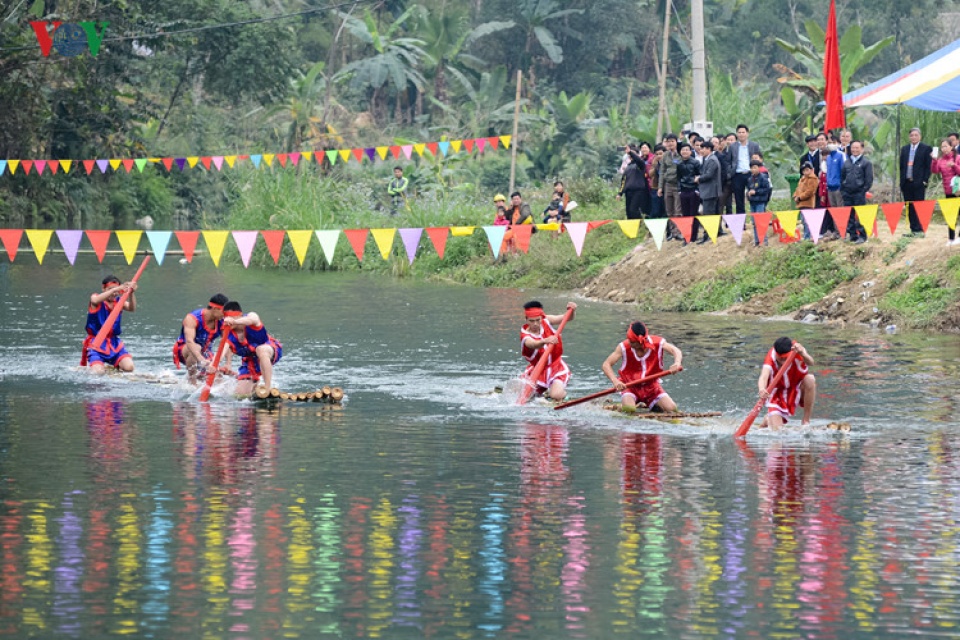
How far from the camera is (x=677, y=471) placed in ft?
50.2

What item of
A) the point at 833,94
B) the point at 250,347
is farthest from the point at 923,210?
the point at 250,347

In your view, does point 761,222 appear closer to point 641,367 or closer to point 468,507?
point 641,367

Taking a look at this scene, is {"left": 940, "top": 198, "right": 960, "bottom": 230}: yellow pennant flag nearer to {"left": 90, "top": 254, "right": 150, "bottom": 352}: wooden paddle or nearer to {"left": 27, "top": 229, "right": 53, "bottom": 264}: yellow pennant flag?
{"left": 90, "top": 254, "right": 150, "bottom": 352}: wooden paddle

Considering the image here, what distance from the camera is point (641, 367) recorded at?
19109mm

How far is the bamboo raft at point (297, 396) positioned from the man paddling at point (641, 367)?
134 inches

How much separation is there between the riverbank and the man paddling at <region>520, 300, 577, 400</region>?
8935 millimetres

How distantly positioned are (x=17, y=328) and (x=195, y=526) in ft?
57.4

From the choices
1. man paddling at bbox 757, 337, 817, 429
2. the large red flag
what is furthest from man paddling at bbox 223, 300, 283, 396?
the large red flag

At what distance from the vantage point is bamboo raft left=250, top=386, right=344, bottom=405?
20.1 meters

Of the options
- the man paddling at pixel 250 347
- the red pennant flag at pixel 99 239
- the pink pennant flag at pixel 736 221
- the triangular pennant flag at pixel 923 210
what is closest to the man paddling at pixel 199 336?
the man paddling at pixel 250 347

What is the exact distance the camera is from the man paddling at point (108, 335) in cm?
2273

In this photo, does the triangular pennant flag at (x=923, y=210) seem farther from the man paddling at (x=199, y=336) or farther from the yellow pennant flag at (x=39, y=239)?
the yellow pennant flag at (x=39, y=239)

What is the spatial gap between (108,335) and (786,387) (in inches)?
384

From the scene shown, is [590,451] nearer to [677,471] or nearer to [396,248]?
[677,471]
